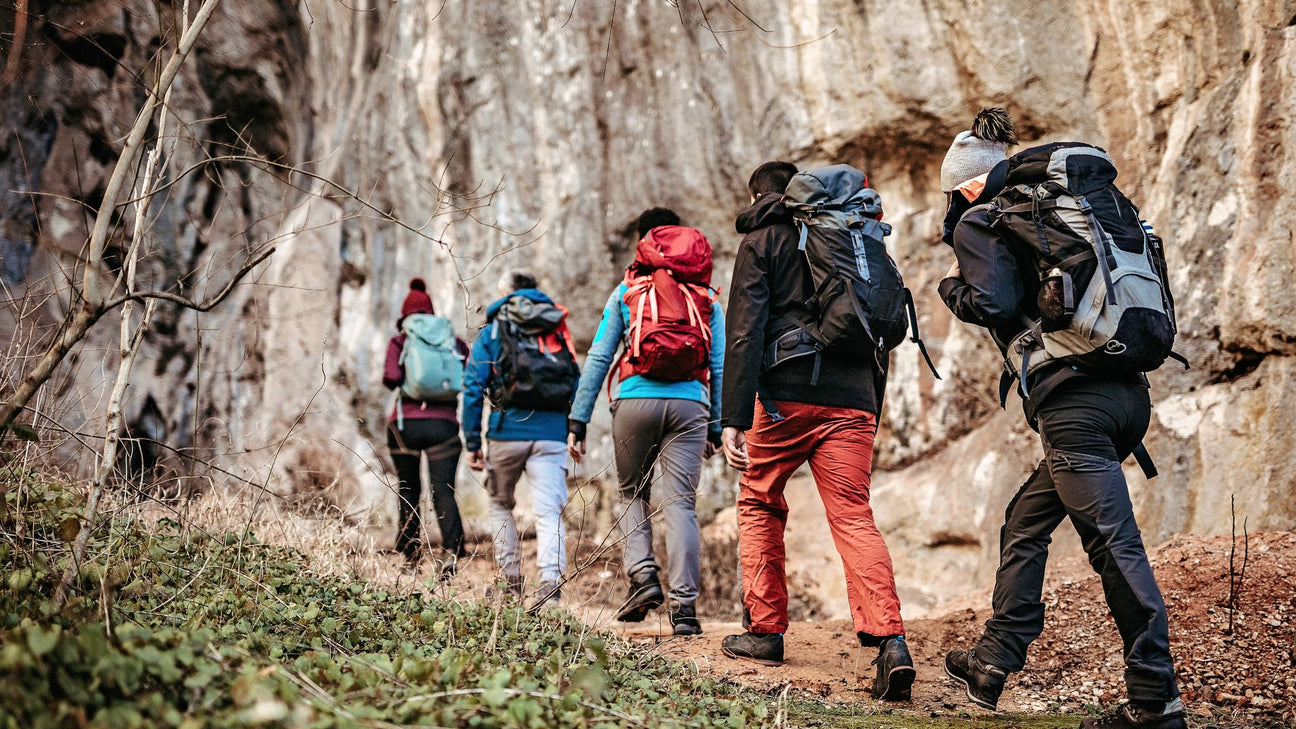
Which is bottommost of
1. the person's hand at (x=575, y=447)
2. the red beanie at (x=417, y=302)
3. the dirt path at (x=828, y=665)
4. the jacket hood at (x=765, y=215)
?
the dirt path at (x=828, y=665)

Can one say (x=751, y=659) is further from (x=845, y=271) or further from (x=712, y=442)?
(x=845, y=271)

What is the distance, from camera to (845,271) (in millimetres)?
4000

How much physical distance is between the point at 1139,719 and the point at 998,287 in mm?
1482

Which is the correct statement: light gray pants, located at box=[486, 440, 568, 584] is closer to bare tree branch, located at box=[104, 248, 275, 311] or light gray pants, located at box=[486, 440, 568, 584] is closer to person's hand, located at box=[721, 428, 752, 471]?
person's hand, located at box=[721, 428, 752, 471]

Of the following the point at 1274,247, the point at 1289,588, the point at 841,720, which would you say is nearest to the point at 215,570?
the point at 841,720

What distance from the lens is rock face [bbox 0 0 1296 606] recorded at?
6.17 metres

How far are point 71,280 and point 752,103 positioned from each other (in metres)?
8.49

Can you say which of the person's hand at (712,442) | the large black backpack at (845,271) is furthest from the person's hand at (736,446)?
the person's hand at (712,442)

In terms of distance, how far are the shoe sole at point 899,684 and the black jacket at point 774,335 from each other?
1065 mm

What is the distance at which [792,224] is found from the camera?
425 cm

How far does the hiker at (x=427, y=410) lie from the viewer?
6.78m

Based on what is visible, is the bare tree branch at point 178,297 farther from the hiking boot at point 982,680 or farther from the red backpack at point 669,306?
the hiking boot at point 982,680

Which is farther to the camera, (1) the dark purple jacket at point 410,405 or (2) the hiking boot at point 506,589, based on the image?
(1) the dark purple jacket at point 410,405

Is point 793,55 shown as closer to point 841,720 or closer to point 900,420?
point 900,420
